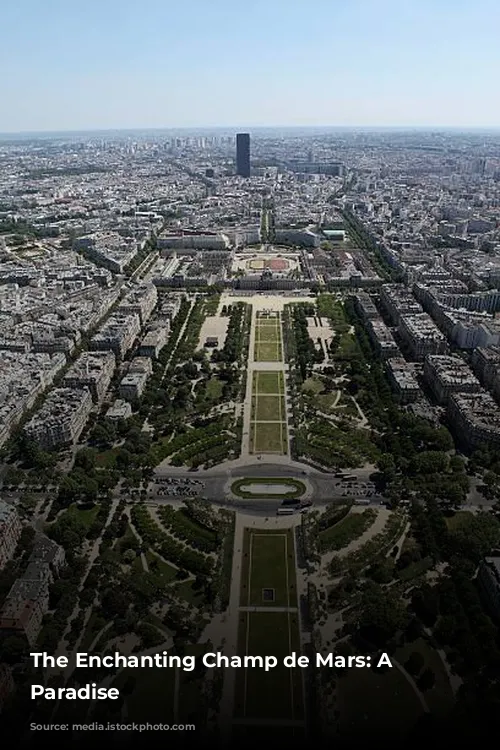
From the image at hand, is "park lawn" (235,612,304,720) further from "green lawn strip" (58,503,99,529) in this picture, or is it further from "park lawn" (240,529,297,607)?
"green lawn strip" (58,503,99,529)

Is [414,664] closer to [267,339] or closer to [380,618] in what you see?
[380,618]

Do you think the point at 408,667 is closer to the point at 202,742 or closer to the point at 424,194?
the point at 202,742

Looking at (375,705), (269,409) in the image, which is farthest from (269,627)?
(269,409)

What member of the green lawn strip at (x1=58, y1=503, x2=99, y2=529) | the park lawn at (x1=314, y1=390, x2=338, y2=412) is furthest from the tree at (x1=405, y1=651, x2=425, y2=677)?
the park lawn at (x1=314, y1=390, x2=338, y2=412)

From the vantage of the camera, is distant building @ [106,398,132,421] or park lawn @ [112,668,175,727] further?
distant building @ [106,398,132,421]

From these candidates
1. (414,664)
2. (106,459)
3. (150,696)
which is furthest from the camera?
(106,459)

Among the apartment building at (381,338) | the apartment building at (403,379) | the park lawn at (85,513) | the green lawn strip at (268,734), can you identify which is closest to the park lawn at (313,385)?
the apartment building at (403,379)
